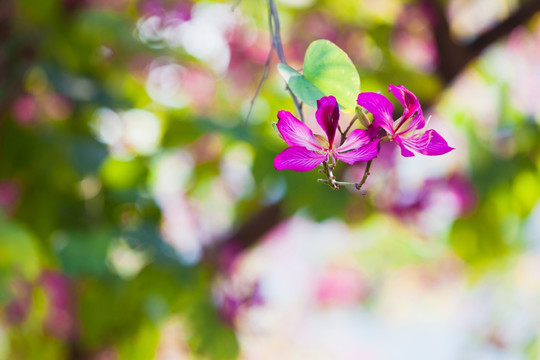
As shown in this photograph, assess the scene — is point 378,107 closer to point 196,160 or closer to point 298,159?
point 298,159

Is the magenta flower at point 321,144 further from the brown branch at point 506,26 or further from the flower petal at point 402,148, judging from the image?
the brown branch at point 506,26

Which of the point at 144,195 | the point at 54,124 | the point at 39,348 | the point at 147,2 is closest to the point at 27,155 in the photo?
the point at 54,124

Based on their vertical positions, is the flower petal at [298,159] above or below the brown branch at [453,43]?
above

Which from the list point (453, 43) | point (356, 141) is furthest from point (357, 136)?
point (453, 43)

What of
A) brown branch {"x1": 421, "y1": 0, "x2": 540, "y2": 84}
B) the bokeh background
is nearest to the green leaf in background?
the bokeh background

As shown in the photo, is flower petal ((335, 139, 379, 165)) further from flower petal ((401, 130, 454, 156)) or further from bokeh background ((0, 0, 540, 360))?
bokeh background ((0, 0, 540, 360))

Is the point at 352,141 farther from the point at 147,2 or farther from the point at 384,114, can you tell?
the point at 147,2

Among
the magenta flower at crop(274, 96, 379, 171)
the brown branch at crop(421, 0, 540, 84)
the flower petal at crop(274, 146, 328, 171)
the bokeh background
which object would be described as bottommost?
the bokeh background

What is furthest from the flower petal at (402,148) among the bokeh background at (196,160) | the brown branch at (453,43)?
the brown branch at (453,43)
